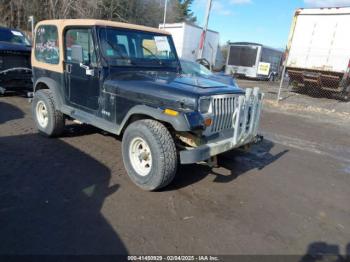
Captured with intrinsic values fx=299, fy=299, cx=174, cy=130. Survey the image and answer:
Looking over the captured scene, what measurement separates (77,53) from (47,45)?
133 cm

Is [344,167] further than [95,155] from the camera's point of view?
Yes

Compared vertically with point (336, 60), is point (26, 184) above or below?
below

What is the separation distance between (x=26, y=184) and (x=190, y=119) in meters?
2.22

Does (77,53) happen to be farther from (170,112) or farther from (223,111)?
(223,111)

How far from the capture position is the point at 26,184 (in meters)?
3.74

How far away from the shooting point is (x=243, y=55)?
25.3 meters

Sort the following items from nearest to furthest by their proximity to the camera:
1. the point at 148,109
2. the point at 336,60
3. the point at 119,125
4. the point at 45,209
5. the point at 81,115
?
the point at 45,209, the point at 148,109, the point at 119,125, the point at 81,115, the point at 336,60

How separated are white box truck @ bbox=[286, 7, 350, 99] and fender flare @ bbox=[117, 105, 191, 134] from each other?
1105cm

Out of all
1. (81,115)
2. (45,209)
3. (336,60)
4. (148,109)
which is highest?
(336,60)

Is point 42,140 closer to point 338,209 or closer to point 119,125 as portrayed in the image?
point 119,125

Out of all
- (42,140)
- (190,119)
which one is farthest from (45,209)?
(42,140)

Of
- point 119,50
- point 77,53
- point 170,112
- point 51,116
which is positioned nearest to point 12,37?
point 51,116

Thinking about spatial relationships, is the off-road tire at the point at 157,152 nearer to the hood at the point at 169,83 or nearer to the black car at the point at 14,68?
the hood at the point at 169,83

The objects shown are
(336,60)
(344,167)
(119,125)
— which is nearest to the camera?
(119,125)
